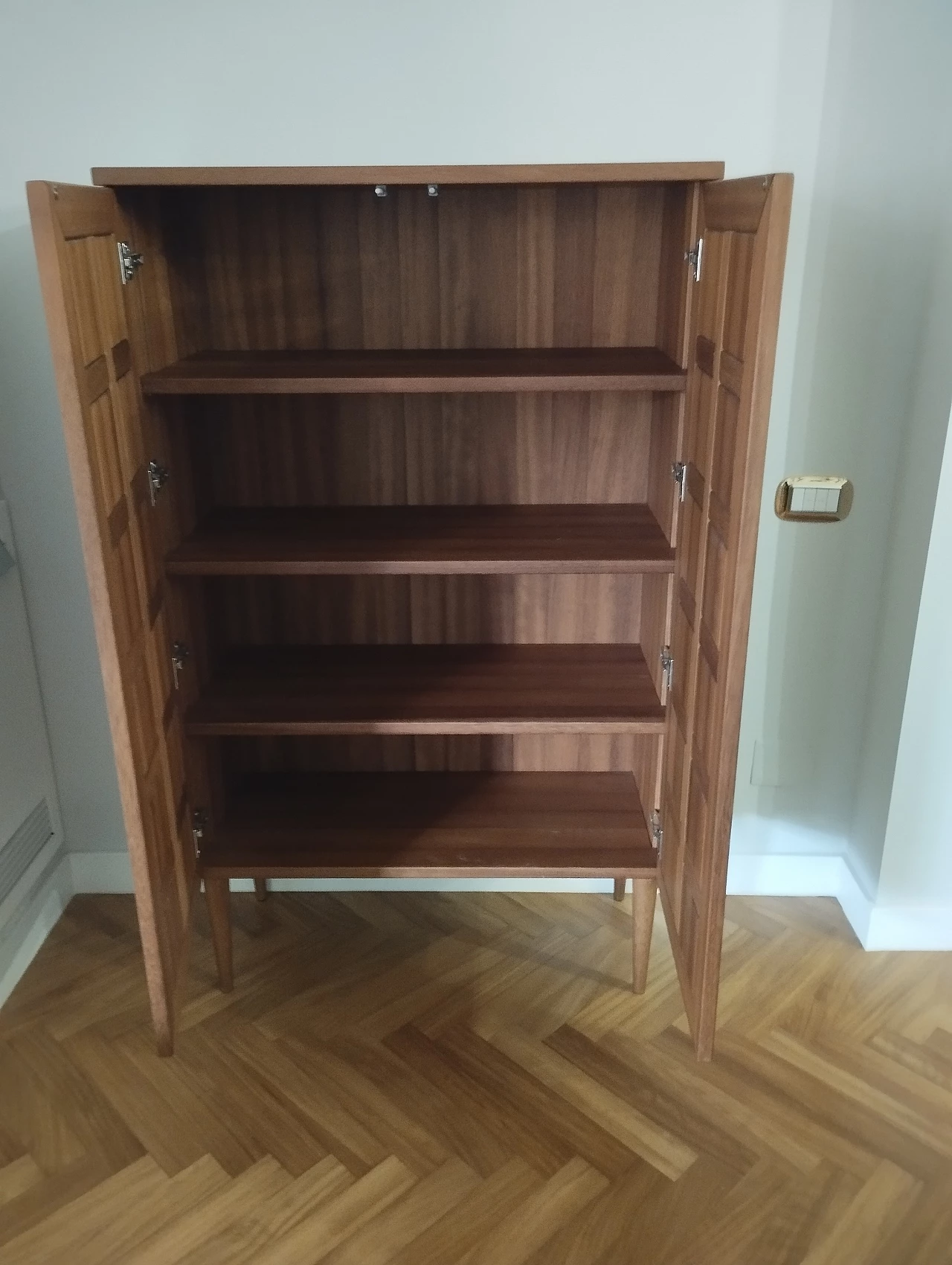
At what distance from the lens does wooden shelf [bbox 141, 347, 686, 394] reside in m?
1.59

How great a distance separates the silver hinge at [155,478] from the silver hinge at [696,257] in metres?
0.96

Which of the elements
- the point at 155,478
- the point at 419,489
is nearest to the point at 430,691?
the point at 419,489

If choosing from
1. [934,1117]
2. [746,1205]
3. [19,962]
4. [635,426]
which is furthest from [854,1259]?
[19,962]

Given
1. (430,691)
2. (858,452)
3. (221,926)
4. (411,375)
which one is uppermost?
(411,375)

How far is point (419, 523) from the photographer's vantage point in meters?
1.88

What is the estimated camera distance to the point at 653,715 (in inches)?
72.2

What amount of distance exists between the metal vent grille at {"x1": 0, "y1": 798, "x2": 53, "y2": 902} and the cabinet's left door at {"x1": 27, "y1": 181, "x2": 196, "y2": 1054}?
1.56 feet

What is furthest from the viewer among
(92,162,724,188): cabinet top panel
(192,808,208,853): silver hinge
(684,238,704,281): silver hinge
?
(192,808,208,853): silver hinge

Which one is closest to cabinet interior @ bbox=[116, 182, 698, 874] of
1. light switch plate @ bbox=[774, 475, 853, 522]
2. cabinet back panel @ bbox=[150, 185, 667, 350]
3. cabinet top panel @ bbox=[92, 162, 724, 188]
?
cabinet back panel @ bbox=[150, 185, 667, 350]

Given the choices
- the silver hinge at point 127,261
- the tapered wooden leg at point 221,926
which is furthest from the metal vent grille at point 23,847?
the silver hinge at point 127,261

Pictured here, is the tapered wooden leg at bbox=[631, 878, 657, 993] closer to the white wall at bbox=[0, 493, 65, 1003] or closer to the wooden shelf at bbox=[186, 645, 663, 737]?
the wooden shelf at bbox=[186, 645, 663, 737]

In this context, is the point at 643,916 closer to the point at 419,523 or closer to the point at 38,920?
the point at 419,523

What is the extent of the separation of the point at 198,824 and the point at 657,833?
0.91 metres

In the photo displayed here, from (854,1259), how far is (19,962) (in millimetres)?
1705
